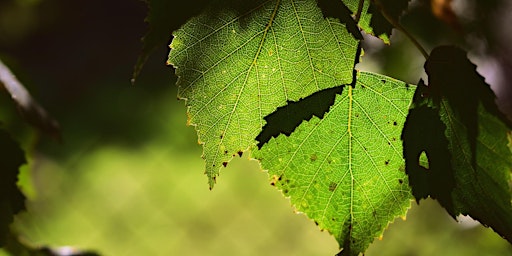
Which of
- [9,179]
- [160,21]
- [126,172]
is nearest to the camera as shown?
[160,21]

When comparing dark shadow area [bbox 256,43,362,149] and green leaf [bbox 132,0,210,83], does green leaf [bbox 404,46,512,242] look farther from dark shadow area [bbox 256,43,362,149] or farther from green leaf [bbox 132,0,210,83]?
green leaf [bbox 132,0,210,83]

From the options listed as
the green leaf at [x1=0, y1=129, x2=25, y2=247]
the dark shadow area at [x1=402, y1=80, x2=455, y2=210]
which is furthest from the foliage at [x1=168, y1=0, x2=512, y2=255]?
the green leaf at [x1=0, y1=129, x2=25, y2=247]

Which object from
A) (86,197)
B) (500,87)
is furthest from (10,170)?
(86,197)

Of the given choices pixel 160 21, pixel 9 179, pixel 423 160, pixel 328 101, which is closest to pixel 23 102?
pixel 9 179

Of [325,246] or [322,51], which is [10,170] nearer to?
[322,51]

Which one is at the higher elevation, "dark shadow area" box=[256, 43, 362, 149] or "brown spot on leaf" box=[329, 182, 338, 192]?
"dark shadow area" box=[256, 43, 362, 149]

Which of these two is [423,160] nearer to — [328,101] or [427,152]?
[427,152]
